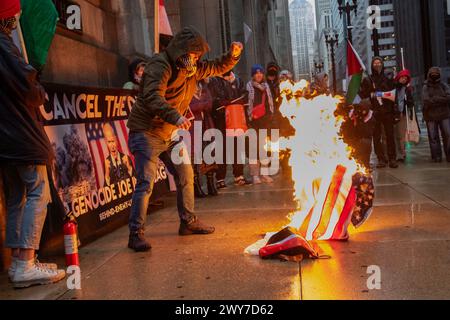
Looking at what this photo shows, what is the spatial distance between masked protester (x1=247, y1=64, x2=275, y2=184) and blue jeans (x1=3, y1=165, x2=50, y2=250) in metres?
5.79

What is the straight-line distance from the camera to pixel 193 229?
5.64m

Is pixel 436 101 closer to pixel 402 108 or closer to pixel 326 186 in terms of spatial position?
pixel 402 108

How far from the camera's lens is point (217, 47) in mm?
17484

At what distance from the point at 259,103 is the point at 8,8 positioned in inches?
236

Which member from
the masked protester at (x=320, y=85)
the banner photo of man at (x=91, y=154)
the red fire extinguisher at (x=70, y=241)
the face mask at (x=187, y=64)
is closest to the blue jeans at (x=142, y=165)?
the banner photo of man at (x=91, y=154)

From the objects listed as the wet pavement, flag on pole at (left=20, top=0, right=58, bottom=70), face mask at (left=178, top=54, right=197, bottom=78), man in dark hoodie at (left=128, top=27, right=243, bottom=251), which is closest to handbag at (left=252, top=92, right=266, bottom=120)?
the wet pavement

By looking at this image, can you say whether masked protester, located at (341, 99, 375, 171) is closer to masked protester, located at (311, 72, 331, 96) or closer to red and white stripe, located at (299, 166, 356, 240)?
masked protester, located at (311, 72, 331, 96)

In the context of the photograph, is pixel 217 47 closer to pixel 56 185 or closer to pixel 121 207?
pixel 121 207

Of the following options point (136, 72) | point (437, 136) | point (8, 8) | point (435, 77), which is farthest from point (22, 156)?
point (435, 77)

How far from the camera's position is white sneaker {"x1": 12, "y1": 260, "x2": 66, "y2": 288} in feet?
13.4

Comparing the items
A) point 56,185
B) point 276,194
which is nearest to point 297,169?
point 56,185

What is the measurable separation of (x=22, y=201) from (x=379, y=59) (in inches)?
356

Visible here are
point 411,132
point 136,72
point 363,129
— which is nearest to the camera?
point 136,72
